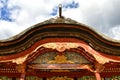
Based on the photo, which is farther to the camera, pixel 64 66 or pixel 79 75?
pixel 79 75

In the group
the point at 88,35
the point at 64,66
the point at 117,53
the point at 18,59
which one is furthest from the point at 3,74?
the point at 117,53

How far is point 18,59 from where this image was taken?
11086mm

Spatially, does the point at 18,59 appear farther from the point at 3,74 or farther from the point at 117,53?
the point at 117,53

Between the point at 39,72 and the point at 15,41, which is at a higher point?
the point at 15,41

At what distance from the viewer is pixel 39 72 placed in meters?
12.4

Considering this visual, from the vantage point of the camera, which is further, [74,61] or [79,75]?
[79,75]

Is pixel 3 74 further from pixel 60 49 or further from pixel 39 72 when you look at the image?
pixel 60 49

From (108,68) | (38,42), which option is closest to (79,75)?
(108,68)

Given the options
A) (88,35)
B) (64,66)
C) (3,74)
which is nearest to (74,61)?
(64,66)

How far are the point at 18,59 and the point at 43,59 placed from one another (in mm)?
950

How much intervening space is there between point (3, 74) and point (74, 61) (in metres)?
2.87

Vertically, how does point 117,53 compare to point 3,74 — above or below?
above

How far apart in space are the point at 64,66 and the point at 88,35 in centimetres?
148

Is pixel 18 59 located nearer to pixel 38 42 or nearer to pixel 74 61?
pixel 38 42
